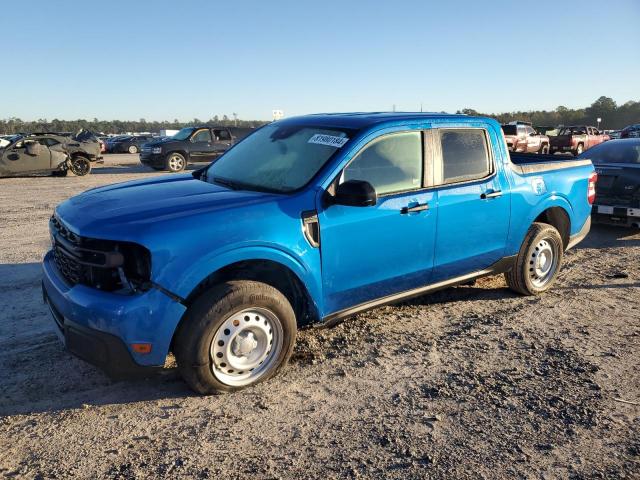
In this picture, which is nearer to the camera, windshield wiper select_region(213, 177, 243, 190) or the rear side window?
windshield wiper select_region(213, 177, 243, 190)

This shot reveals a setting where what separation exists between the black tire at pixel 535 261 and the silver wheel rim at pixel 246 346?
112 inches

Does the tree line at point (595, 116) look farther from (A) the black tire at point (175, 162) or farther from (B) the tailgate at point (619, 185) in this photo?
(B) the tailgate at point (619, 185)

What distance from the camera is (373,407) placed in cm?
335

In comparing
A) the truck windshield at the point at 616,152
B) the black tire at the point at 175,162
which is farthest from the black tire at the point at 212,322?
the black tire at the point at 175,162

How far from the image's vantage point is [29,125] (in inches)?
3460

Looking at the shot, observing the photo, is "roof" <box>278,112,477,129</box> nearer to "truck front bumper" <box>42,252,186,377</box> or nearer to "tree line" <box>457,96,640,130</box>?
"truck front bumper" <box>42,252,186,377</box>

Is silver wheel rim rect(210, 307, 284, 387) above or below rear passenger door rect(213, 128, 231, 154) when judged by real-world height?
below

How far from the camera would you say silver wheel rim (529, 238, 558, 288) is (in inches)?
213

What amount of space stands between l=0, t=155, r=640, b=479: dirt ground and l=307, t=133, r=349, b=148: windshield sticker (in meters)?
1.62

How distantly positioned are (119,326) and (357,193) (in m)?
1.69

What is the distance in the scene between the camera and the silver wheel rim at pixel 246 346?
3383 millimetres

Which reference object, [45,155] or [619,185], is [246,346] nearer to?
[619,185]

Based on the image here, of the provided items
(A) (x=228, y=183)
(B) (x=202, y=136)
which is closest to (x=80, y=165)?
(B) (x=202, y=136)

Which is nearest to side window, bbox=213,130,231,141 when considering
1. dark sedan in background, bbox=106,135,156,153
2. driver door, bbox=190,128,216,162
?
driver door, bbox=190,128,216,162
